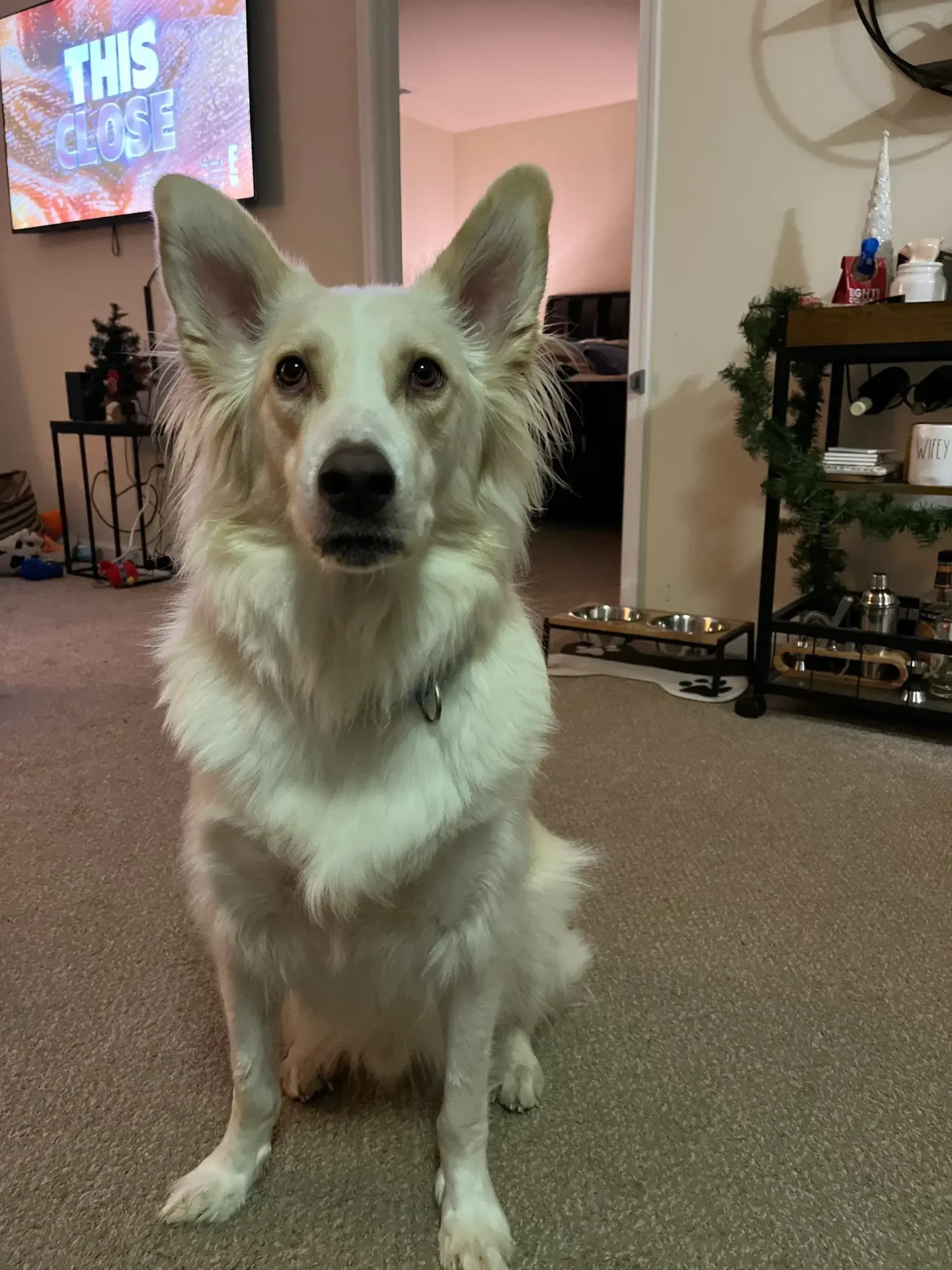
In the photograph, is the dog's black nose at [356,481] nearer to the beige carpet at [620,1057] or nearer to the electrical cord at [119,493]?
the beige carpet at [620,1057]

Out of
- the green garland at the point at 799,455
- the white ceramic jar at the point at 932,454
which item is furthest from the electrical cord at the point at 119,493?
the white ceramic jar at the point at 932,454

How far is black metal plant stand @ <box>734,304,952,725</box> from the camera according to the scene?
2.16 metres

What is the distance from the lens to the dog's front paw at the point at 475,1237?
925 mm

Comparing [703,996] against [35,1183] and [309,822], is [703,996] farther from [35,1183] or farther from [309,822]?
[35,1183]

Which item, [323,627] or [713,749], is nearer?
[323,627]

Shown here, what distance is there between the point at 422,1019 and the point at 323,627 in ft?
1.60

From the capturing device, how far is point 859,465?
232 centimetres

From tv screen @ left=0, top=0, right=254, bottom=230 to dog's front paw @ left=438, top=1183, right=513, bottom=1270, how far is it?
3.49 metres

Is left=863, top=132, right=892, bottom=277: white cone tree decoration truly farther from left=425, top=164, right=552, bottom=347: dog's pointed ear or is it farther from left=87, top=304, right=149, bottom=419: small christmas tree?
left=87, top=304, right=149, bottom=419: small christmas tree

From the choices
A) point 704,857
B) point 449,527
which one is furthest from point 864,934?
point 449,527

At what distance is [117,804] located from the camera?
1.91 meters

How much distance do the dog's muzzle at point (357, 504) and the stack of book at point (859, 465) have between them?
5.95ft

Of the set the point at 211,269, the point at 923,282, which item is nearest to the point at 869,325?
the point at 923,282

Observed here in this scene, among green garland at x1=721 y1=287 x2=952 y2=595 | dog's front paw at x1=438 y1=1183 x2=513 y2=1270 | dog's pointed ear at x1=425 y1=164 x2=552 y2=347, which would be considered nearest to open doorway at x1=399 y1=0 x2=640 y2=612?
green garland at x1=721 y1=287 x2=952 y2=595
